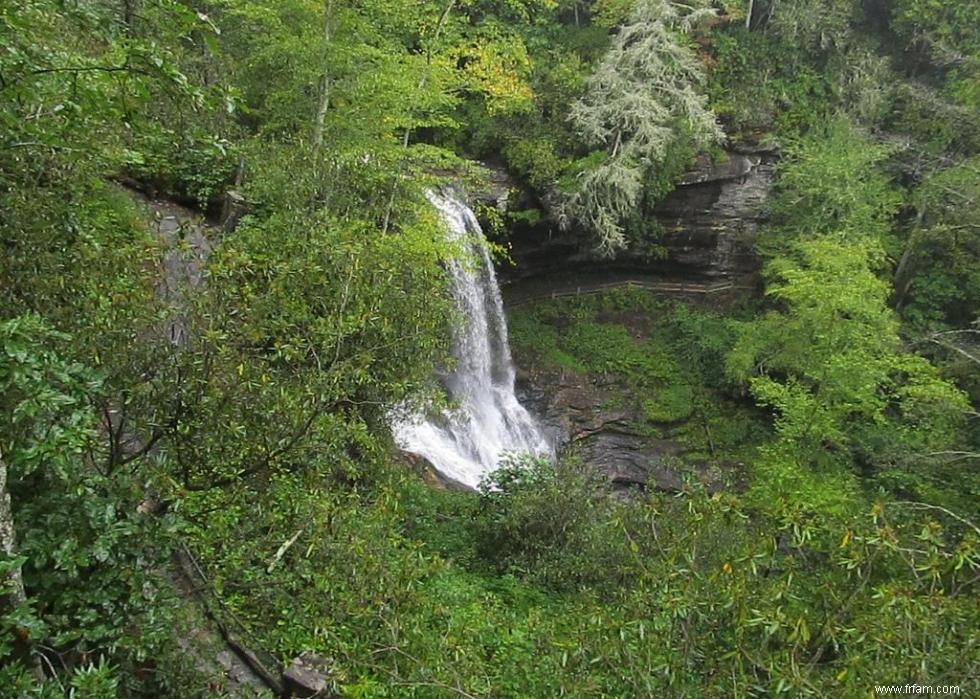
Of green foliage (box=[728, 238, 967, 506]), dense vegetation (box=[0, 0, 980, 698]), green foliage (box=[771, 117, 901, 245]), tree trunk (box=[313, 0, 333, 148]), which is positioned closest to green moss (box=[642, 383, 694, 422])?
dense vegetation (box=[0, 0, 980, 698])

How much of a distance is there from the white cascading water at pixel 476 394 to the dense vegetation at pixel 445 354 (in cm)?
212

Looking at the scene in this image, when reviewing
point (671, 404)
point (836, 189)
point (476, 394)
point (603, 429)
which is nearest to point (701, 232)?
point (836, 189)

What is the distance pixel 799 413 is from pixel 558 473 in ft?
19.6

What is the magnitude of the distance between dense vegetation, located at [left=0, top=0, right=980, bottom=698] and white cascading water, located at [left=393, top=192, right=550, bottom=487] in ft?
6.94

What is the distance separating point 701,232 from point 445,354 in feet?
49.0

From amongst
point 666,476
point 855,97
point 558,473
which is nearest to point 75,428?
point 558,473

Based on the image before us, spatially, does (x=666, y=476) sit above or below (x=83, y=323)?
below

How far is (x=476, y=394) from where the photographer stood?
55.4ft

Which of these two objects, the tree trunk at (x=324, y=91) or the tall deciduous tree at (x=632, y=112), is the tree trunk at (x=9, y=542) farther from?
the tall deciduous tree at (x=632, y=112)

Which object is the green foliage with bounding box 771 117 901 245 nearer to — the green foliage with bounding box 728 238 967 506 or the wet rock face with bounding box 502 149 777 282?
the wet rock face with bounding box 502 149 777 282

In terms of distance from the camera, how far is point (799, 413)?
13.2m

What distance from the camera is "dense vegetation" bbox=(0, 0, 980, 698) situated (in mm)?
3168

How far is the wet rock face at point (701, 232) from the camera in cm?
2000

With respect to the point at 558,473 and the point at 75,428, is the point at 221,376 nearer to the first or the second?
the point at 75,428
